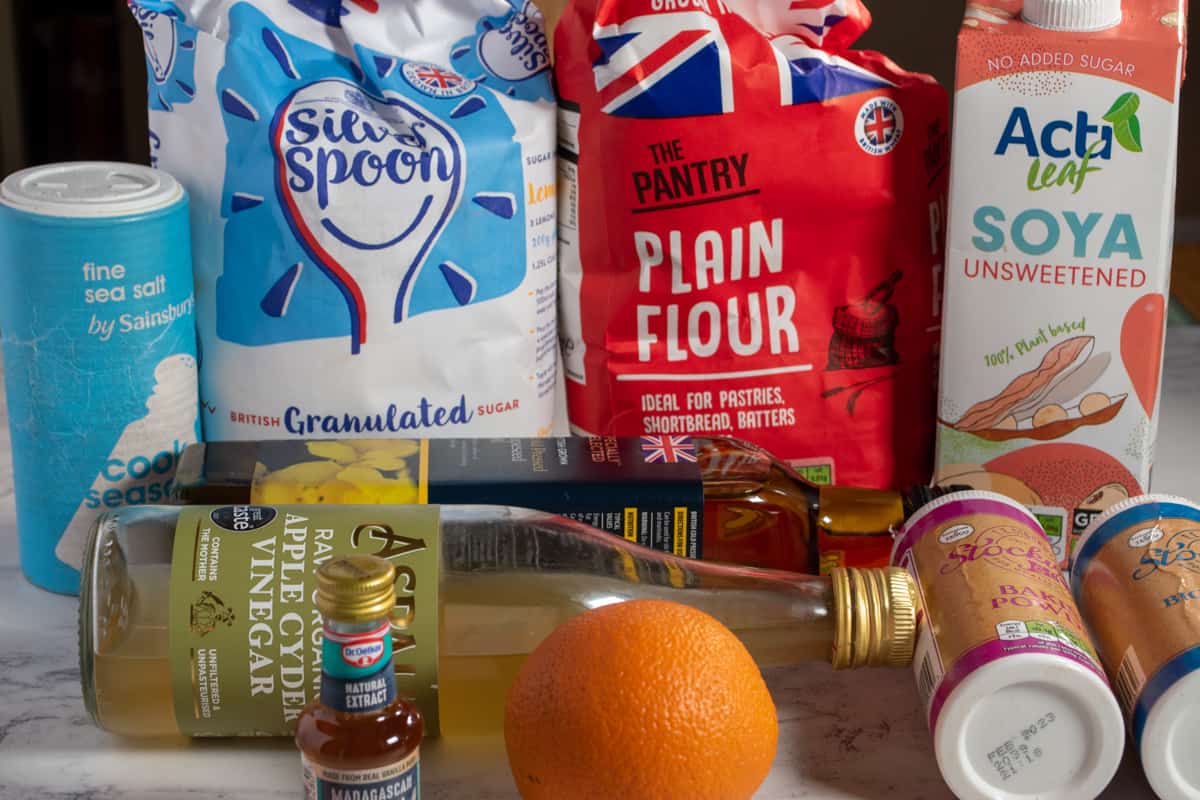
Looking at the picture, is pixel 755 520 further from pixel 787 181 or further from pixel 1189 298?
pixel 1189 298

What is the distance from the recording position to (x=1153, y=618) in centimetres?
77

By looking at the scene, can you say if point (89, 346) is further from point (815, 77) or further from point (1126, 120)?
point (1126, 120)

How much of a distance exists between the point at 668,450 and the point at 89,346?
0.38 metres

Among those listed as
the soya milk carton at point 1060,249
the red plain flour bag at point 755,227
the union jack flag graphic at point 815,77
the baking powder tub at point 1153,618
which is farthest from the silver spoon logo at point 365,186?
the baking powder tub at point 1153,618

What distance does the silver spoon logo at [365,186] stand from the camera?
1003 mm

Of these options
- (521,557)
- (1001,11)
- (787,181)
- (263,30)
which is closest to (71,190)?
(263,30)

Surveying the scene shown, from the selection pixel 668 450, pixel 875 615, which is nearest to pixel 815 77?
pixel 668 450

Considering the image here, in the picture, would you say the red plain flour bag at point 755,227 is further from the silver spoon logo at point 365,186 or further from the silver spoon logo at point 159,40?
the silver spoon logo at point 159,40

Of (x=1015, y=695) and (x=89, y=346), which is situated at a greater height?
(x=89, y=346)

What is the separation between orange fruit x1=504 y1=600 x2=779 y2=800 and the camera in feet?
2.25

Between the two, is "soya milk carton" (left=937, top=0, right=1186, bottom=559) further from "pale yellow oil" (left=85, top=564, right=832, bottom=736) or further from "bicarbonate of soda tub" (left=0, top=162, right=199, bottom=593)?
"bicarbonate of soda tub" (left=0, top=162, right=199, bottom=593)

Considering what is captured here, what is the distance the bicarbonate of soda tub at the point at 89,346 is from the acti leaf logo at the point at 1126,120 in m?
0.61

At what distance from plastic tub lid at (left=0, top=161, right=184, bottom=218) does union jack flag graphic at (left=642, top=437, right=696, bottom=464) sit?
0.35m

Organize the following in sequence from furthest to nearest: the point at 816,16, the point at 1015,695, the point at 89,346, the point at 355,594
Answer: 1. the point at 816,16
2. the point at 89,346
3. the point at 1015,695
4. the point at 355,594
